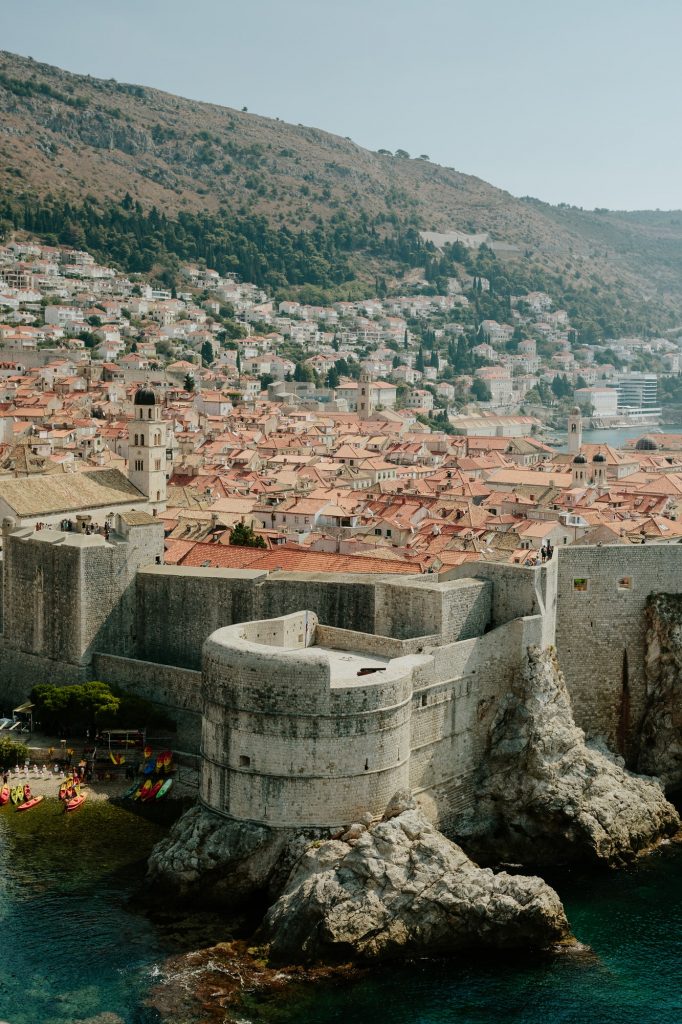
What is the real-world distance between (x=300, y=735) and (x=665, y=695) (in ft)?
35.0

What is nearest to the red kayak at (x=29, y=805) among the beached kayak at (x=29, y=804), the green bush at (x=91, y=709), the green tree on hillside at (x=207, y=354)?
the beached kayak at (x=29, y=804)

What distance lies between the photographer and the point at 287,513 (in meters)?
59.4

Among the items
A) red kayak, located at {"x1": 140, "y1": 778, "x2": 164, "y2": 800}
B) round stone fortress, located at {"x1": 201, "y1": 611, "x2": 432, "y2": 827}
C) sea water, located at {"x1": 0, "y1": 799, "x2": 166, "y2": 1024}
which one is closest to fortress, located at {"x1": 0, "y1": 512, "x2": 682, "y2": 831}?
round stone fortress, located at {"x1": 201, "y1": 611, "x2": 432, "y2": 827}

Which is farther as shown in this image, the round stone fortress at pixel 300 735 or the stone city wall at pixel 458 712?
Answer: the stone city wall at pixel 458 712

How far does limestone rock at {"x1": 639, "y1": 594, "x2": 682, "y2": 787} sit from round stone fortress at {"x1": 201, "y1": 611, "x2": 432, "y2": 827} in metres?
8.00

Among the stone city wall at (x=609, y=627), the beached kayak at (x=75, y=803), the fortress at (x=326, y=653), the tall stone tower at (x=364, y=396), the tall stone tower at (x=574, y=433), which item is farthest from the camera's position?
the tall stone tower at (x=364, y=396)

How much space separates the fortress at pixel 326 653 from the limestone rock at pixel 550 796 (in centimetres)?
49

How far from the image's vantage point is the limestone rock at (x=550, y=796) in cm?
2681

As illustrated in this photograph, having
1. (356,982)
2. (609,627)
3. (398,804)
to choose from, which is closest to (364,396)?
(609,627)

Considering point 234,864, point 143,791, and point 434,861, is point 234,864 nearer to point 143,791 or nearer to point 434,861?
point 434,861

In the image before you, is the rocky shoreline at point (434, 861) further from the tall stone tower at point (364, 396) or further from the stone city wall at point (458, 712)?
the tall stone tower at point (364, 396)

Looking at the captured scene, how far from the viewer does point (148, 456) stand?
159 ft

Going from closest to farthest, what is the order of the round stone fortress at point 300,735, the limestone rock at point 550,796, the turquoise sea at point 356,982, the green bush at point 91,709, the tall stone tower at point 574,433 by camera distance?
the turquoise sea at point 356,982
the round stone fortress at point 300,735
the limestone rock at point 550,796
the green bush at point 91,709
the tall stone tower at point 574,433

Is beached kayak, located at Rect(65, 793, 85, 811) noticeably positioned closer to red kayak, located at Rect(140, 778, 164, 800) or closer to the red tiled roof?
red kayak, located at Rect(140, 778, 164, 800)
